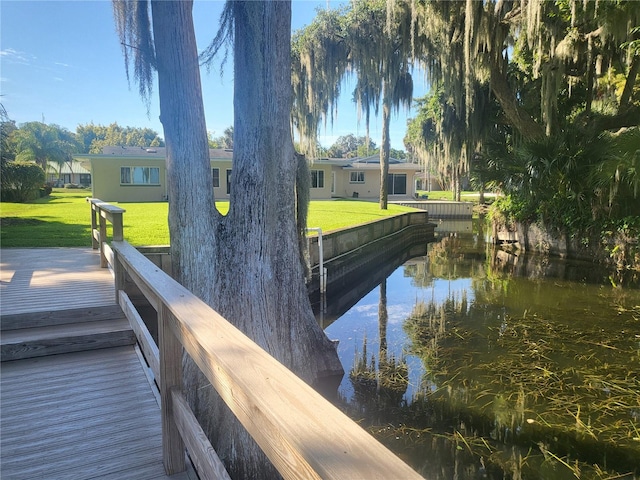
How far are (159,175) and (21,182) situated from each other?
6061 millimetres

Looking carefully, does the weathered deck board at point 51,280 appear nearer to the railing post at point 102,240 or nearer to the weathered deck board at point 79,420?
the railing post at point 102,240

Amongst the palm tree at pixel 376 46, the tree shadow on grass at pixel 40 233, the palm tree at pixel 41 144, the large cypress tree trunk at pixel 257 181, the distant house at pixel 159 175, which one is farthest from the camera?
the palm tree at pixel 41 144

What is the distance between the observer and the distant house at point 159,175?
2170 centimetres

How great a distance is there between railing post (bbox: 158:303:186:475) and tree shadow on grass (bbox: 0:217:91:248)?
787 cm

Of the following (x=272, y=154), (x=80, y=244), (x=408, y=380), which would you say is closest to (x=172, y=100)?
(x=272, y=154)

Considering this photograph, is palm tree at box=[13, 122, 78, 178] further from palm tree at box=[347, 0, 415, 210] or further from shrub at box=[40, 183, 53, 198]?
palm tree at box=[347, 0, 415, 210]

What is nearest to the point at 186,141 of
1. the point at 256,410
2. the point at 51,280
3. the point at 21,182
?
the point at 256,410

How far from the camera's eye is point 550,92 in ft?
36.5

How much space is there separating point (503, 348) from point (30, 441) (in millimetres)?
5163

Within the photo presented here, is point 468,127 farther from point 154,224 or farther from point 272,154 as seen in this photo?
point 272,154

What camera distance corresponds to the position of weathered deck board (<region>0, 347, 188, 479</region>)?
2268 millimetres

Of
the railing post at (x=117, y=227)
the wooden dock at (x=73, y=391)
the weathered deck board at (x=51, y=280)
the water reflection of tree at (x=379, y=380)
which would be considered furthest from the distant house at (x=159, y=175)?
the wooden dock at (x=73, y=391)

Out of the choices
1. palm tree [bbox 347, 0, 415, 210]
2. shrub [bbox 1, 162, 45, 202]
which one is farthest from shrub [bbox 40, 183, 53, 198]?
palm tree [bbox 347, 0, 415, 210]

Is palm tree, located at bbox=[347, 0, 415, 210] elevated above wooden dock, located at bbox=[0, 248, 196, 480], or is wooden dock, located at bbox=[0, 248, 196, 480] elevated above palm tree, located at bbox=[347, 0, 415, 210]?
palm tree, located at bbox=[347, 0, 415, 210]
